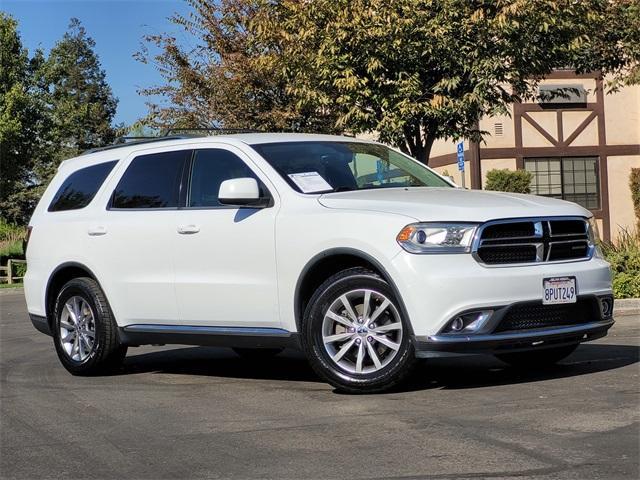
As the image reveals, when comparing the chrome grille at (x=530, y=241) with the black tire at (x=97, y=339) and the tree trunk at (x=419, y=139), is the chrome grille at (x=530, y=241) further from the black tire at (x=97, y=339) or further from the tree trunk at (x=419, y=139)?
the tree trunk at (x=419, y=139)

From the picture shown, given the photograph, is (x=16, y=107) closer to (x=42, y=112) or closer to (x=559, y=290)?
(x=42, y=112)

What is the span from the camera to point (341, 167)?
7594 millimetres

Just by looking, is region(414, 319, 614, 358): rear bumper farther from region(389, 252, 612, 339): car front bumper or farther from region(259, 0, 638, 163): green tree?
region(259, 0, 638, 163): green tree

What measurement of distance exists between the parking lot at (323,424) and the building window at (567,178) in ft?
67.7

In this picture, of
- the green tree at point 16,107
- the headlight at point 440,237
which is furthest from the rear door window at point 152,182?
the green tree at point 16,107

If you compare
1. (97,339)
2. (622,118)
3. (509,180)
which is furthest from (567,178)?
(97,339)

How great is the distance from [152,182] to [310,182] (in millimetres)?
1547

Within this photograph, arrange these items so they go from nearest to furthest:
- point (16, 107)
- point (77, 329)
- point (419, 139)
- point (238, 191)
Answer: point (238, 191) < point (77, 329) < point (419, 139) < point (16, 107)

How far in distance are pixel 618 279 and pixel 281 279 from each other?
25.2 ft

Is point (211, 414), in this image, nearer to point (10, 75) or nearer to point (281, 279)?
point (281, 279)

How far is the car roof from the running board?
4.69 feet

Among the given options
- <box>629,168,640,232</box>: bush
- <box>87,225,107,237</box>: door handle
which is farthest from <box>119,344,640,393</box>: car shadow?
<box>629,168,640,232</box>: bush

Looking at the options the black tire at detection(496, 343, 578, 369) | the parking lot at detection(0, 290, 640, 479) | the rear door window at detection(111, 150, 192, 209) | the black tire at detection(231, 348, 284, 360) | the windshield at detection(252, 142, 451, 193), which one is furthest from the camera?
the black tire at detection(231, 348, 284, 360)

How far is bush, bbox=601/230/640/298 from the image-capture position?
13.4 m
